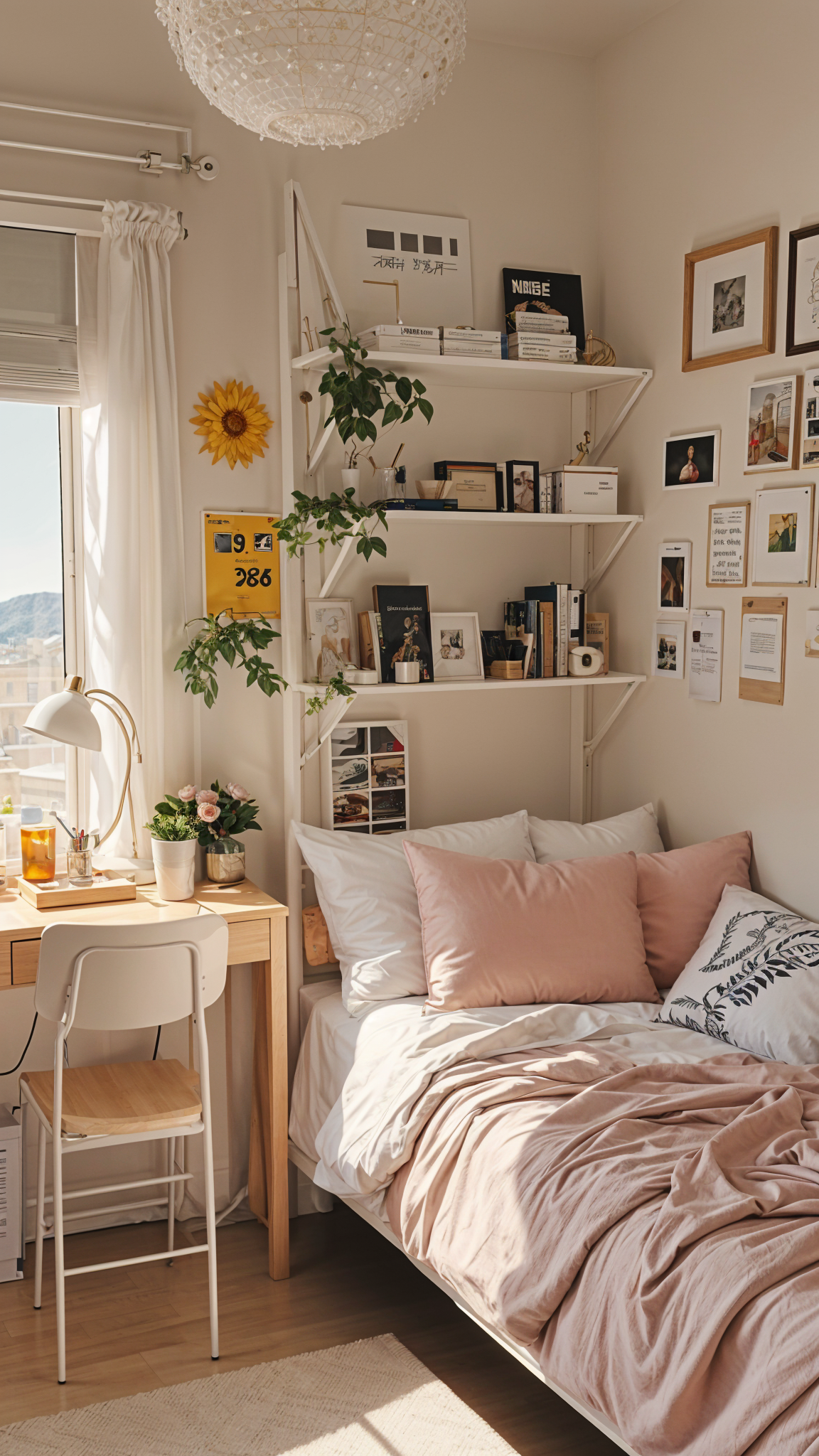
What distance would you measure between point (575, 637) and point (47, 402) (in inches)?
57.3

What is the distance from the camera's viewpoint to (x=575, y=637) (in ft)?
10.8

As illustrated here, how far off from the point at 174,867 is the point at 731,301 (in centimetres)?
184

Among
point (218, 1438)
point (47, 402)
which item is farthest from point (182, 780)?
point (218, 1438)

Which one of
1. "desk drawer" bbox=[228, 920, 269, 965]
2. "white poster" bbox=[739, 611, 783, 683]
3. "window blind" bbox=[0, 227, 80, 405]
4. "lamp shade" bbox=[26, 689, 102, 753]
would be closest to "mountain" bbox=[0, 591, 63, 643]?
"lamp shade" bbox=[26, 689, 102, 753]

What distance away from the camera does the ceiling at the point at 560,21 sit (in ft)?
9.95

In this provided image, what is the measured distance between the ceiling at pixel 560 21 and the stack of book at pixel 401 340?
86cm

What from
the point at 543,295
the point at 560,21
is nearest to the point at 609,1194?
the point at 543,295

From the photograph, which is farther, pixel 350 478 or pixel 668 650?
pixel 668 650

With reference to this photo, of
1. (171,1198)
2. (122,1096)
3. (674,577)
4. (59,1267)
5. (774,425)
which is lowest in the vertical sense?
(171,1198)

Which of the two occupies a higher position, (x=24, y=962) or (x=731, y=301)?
(x=731, y=301)

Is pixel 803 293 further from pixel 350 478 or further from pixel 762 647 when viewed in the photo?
pixel 350 478

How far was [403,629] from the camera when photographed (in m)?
3.10

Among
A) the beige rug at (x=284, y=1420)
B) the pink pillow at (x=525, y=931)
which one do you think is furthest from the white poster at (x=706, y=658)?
the beige rug at (x=284, y=1420)

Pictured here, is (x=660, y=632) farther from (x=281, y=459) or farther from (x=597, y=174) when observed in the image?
(x=597, y=174)
